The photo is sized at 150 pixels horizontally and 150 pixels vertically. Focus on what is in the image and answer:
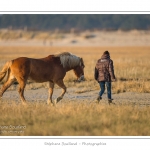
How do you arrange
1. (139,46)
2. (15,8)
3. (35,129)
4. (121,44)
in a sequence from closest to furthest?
(35,129), (15,8), (139,46), (121,44)

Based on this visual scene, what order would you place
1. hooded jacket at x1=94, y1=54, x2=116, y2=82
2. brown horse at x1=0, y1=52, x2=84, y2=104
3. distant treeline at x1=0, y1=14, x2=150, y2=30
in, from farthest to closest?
distant treeline at x1=0, y1=14, x2=150, y2=30
hooded jacket at x1=94, y1=54, x2=116, y2=82
brown horse at x1=0, y1=52, x2=84, y2=104

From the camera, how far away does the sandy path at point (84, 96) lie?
37.5ft

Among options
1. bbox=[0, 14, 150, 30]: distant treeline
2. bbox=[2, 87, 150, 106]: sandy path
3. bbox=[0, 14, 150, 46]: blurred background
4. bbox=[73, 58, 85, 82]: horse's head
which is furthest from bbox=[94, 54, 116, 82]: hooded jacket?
bbox=[0, 14, 150, 46]: blurred background

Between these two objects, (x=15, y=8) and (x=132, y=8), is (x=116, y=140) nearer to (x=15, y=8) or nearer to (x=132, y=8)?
(x=132, y=8)

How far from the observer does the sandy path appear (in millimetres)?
11430

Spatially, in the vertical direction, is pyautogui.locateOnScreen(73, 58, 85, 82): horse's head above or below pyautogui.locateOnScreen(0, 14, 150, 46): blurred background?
below

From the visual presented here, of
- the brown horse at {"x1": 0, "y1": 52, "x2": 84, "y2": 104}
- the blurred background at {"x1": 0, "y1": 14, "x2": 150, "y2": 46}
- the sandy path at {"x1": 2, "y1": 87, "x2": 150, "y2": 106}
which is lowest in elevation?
the sandy path at {"x1": 2, "y1": 87, "x2": 150, "y2": 106}

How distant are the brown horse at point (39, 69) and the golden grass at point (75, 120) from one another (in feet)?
2.41

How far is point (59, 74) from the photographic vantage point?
34.0 feet

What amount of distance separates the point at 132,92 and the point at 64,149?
6153mm

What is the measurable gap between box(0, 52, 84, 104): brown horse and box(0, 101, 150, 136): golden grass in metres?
0.74

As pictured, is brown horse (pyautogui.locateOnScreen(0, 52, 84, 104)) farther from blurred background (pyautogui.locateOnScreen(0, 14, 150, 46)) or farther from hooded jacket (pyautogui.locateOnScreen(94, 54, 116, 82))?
blurred background (pyautogui.locateOnScreen(0, 14, 150, 46))

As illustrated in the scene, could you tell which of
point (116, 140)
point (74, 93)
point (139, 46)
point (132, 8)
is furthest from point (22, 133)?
point (139, 46)

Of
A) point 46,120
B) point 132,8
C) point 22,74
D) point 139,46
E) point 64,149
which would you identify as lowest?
point 64,149
